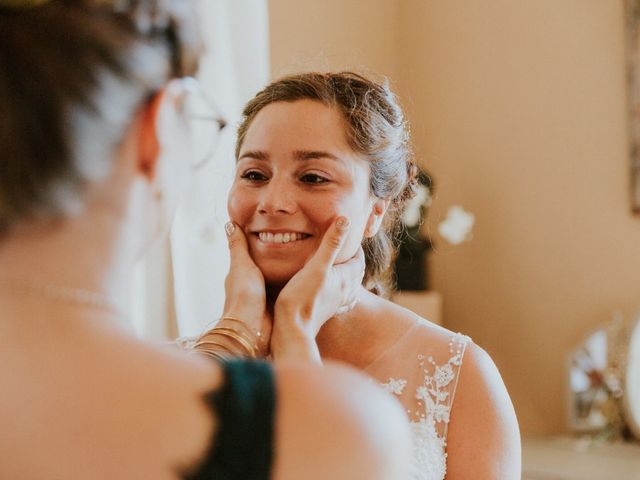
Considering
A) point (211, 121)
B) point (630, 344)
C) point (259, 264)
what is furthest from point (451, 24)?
point (211, 121)

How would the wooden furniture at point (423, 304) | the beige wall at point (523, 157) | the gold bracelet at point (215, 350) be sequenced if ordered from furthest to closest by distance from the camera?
the wooden furniture at point (423, 304) < the beige wall at point (523, 157) < the gold bracelet at point (215, 350)

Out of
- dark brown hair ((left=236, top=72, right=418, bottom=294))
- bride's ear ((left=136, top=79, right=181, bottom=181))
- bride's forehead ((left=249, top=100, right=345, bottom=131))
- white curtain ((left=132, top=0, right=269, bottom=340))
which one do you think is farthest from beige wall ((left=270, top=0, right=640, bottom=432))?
bride's ear ((left=136, top=79, right=181, bottom=181))

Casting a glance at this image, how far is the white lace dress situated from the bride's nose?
1.20 feet

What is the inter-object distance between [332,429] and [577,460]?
216 centimetres

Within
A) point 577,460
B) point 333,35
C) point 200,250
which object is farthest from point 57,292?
point 333,35

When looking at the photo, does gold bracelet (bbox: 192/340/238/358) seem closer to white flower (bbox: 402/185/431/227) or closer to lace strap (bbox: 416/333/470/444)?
lace strap (bbox: 416/333/470/444)

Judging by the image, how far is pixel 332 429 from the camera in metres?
0.60

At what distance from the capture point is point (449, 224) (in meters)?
3.25

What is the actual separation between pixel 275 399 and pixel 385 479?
0.11m

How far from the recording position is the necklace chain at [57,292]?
59 centimetres

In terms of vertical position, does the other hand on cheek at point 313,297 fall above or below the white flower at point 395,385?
above

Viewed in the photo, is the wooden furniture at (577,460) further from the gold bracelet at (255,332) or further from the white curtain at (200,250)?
the gold bracelet at (255,332)

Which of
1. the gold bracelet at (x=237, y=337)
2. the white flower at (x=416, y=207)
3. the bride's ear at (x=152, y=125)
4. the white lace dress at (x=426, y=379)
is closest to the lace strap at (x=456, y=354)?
the white lace dress at (x=426, y=379)

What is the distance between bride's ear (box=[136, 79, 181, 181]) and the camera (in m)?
0.62
